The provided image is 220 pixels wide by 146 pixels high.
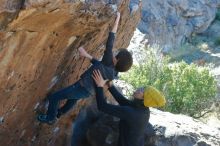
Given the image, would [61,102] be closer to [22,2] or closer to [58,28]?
[58,28]

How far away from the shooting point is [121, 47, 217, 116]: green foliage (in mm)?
19562

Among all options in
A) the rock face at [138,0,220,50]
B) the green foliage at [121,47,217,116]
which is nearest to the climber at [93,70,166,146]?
the green foliage at [121,47,217,116]

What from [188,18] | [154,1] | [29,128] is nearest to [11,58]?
[29,128]

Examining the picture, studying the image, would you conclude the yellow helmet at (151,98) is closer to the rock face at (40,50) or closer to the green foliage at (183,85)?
the rock face at (40,50)

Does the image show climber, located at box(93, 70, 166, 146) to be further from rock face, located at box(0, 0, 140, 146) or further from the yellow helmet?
rock face, located at box(0, 0, 140, 146)

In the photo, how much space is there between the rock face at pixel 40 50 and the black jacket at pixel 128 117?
0.86 meters

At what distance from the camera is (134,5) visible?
9.55 metres

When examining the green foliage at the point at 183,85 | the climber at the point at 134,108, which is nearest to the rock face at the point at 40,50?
the climber at the point at 134,108

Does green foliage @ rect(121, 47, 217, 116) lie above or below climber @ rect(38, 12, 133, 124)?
below

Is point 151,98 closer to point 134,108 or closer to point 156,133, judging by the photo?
point 134,108

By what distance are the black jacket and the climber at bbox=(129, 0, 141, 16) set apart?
7.62 feet

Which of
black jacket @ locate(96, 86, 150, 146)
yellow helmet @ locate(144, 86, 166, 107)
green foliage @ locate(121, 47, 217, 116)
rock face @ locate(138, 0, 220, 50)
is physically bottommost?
rock face @ locate(138, 0, 220, 50)

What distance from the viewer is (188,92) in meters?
19.6

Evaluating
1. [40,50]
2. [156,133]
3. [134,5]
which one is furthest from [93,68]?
[134,5]
